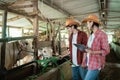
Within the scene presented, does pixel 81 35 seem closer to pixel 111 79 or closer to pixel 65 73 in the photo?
pixel 65 73

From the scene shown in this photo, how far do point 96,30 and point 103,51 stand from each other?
367mm

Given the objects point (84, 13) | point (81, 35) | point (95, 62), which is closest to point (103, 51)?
point (95, 62)

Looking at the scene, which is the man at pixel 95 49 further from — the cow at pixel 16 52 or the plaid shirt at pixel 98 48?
the cow at pixel 16 52

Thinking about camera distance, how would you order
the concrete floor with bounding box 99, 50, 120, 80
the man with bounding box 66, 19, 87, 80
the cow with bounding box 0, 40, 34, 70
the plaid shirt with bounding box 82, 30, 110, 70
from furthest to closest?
1. the concrete floor with bounding box 99, 50, 120, 80
2. the cow with bounding box 0, 40, 34, 70
3. the man with bounding box 66, 19, 87, 80
4. the plaid shirt with bounding box 82, 30, 110, 70

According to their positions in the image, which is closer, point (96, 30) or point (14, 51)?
point (96, 30)

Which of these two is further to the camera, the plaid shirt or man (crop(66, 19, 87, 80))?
man (crop(66, 19, 87, 80))

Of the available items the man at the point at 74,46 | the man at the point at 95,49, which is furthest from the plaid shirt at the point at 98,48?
the man at the point at 74,46

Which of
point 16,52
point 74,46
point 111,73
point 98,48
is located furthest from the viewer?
point 111,73

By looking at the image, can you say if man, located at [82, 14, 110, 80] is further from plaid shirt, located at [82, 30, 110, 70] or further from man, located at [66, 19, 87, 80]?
man, located at [66, 19, 87, 80]

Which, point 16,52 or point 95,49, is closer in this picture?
point 95,49

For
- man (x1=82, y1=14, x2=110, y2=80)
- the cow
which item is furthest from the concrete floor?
man (x1=82, y1=14, x2=110, y2=80)

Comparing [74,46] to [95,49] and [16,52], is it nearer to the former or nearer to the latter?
[95,49]

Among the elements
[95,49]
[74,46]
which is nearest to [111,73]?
[74,46]

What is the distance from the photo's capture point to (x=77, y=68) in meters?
3.77
